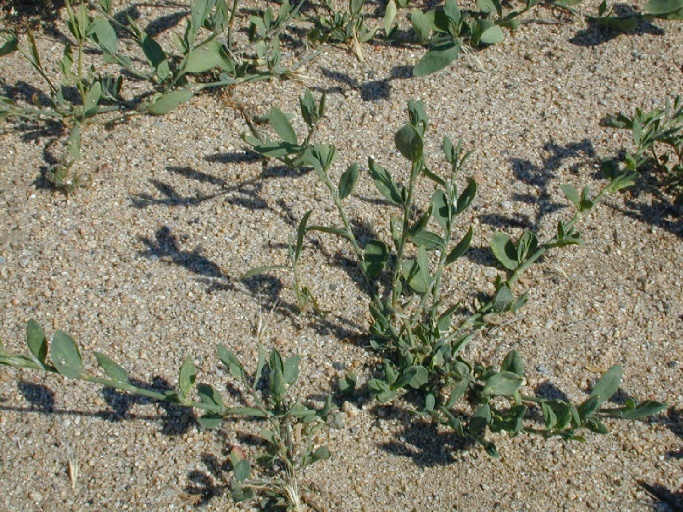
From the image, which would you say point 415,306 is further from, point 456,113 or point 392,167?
point 456,113

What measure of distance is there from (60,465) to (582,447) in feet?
4.32

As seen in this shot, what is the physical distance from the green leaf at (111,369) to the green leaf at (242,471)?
0.34 metres

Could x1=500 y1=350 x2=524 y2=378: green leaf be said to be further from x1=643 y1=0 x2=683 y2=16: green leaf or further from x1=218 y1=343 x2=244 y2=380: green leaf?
x1=643 y1=0 x2=683 y2=16: green leaf

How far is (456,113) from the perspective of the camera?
8.33 ft

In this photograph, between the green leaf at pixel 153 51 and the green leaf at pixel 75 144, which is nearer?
the green leaf at pixel 75 144

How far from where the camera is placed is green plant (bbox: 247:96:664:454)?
5.90 feet

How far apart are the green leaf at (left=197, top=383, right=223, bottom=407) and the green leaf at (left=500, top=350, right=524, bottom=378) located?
716mm

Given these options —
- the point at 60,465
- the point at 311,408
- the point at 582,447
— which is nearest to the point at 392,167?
the point at 311,408

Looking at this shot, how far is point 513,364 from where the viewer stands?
1904 millimetres

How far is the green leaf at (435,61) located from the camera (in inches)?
98.0

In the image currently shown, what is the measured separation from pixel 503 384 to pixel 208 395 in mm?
724

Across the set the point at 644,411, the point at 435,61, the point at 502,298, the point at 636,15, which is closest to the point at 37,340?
the point at 502,298

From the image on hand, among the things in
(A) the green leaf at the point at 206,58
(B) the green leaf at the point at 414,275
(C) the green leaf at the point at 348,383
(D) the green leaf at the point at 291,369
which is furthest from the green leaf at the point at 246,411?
(A) the green leaf at the point at 206,58

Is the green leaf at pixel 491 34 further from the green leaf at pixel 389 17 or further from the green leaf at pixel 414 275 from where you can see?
the green leaf at pixel 414 275
